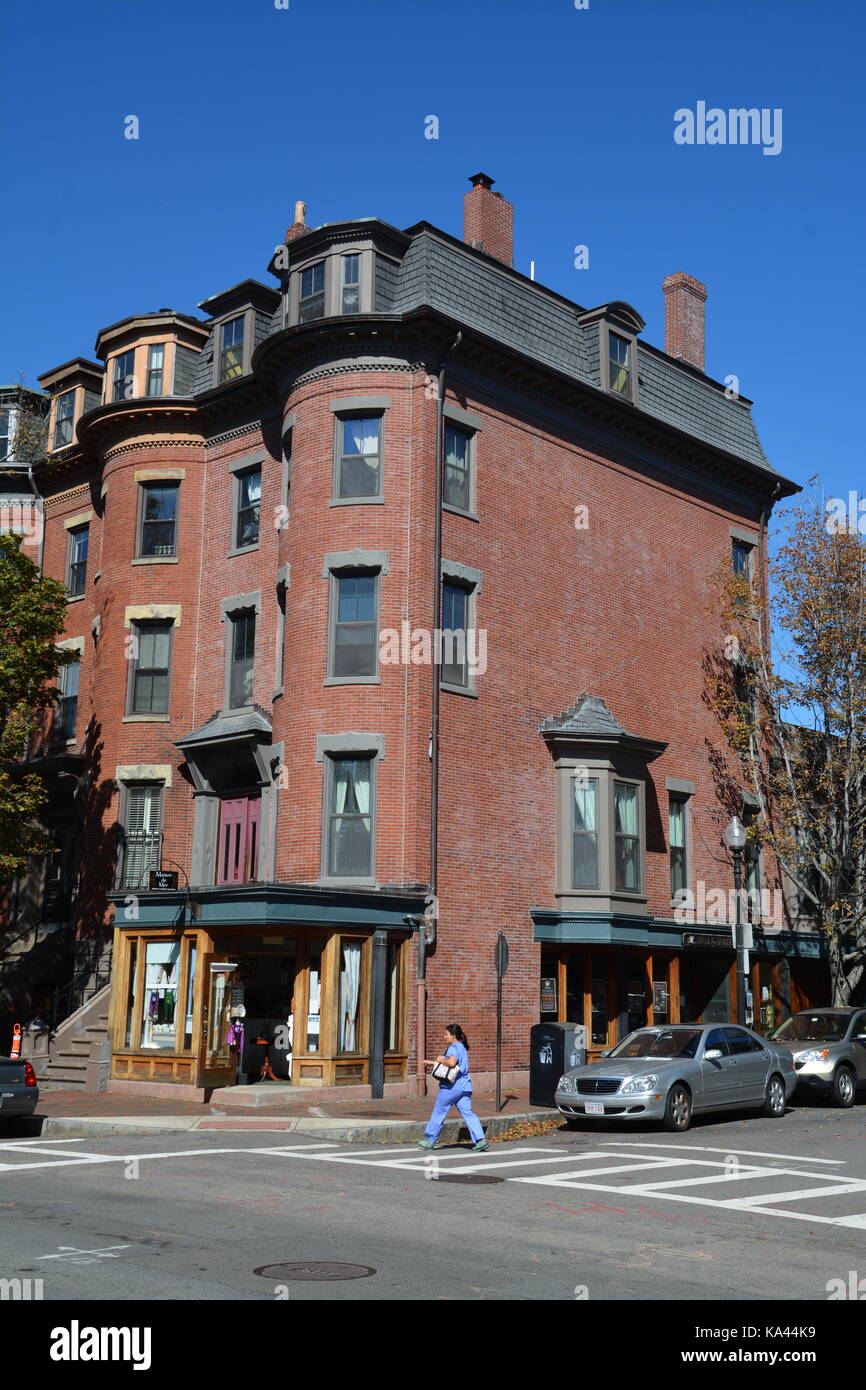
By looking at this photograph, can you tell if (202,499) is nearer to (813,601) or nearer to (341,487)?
(341,487)

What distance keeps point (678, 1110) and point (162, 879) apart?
Answer: 40.6 feet

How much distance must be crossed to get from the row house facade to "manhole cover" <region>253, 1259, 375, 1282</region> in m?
13.2

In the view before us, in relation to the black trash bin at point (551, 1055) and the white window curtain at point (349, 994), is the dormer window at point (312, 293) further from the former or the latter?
the black trash bin at point (551, 1055)

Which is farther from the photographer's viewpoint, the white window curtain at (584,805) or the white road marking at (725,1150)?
the white window curtain at (584,805)

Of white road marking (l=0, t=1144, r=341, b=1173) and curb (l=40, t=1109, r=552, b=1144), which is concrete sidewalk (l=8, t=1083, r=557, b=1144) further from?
white road marking (l=0, t=1144, r=341, b=1173)

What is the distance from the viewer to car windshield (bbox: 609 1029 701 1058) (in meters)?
19.5

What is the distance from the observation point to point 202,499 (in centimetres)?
3067

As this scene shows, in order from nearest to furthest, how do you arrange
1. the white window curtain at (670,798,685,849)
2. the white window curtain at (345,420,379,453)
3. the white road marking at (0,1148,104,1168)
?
the white road marking at (0,1148,104,1168), the white window curtain at (345,420,379,453), the white window curtain at (670,798,685,849)

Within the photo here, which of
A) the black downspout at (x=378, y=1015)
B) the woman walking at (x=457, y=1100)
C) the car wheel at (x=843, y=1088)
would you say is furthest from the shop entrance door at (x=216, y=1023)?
the car wheel at (x=843, y=1088)

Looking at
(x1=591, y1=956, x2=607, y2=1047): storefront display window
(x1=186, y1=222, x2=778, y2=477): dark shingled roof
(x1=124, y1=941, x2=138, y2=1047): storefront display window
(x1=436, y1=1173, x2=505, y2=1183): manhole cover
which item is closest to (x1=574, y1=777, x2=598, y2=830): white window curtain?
(x1=591, y1=956, x2=607, y2=1047): storefront display window

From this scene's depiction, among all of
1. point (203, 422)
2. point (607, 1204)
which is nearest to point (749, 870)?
point (203, 422)

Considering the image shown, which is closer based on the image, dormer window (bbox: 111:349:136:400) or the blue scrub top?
the blue scrub top

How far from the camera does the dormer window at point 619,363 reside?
102ft

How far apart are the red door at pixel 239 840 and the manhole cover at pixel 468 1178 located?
13789mm
